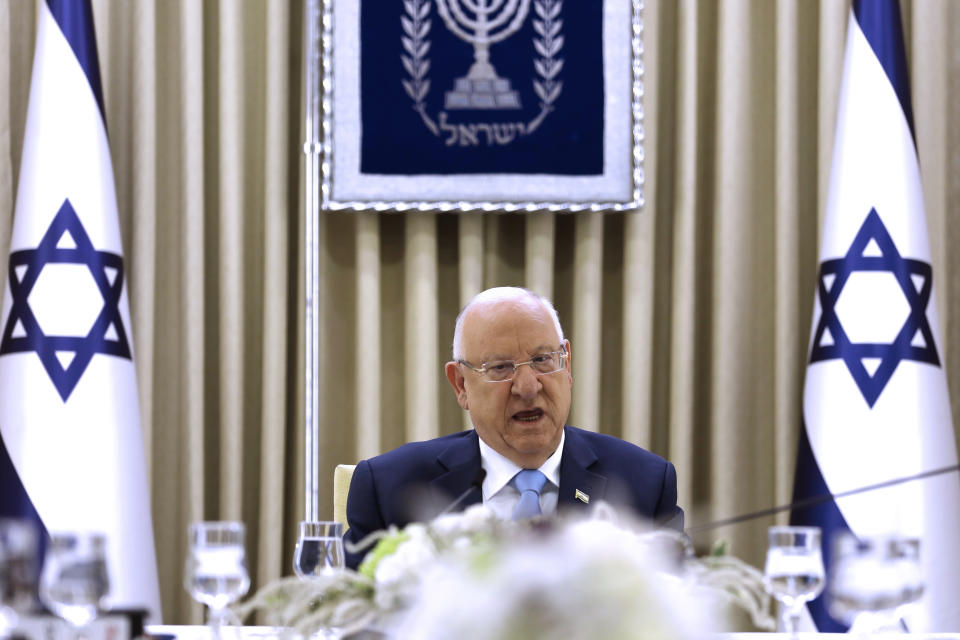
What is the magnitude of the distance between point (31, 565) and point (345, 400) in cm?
267

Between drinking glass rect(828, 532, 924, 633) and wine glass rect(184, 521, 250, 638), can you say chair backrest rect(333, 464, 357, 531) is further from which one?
drinking glass rect(828, 532, 924, 633)

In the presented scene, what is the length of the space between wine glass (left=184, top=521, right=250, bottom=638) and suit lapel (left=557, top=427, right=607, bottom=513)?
1044 millimetres

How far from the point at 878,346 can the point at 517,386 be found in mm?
1490

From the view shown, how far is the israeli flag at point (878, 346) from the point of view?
3527mm

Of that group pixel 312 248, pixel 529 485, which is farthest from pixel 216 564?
pixel 312 248

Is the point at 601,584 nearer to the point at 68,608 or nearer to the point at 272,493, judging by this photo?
the point at 68,608


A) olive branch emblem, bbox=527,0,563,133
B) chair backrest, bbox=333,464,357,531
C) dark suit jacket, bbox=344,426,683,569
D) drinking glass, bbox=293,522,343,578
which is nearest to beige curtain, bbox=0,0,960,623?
olive branch emblem, bbox=527,0,563,133

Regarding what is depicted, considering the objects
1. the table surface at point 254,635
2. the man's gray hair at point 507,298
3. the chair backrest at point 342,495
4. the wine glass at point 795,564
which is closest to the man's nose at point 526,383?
the man's gray hair at point 507,298

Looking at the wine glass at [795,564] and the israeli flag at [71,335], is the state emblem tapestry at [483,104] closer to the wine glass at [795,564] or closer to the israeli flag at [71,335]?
the israeli flag at [71,335]

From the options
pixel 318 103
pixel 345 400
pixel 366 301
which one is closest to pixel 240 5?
pixel 318 103

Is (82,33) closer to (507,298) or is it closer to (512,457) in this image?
(507,298)

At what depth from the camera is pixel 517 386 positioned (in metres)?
2.60

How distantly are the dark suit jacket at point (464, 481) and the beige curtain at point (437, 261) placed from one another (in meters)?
1.15

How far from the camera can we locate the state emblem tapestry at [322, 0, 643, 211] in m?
3.85
